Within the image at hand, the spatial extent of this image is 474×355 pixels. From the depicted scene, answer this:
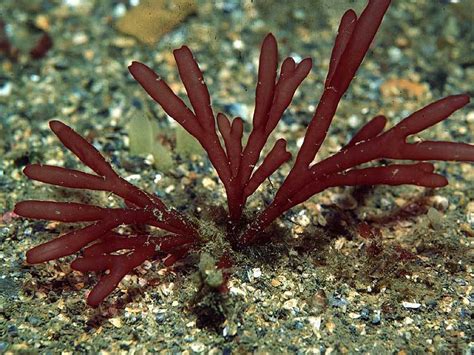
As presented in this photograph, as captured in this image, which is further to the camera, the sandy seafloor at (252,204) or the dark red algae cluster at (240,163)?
the sandy seafloor at (252,204)

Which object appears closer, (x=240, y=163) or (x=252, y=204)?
(x=240, y=163)

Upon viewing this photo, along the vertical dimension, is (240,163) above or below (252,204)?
below

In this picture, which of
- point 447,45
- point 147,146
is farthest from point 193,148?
point 447,45

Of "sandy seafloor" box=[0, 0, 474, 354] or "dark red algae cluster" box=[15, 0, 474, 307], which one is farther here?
"sandy seafloor" box=[0, 0, 474, 354]
